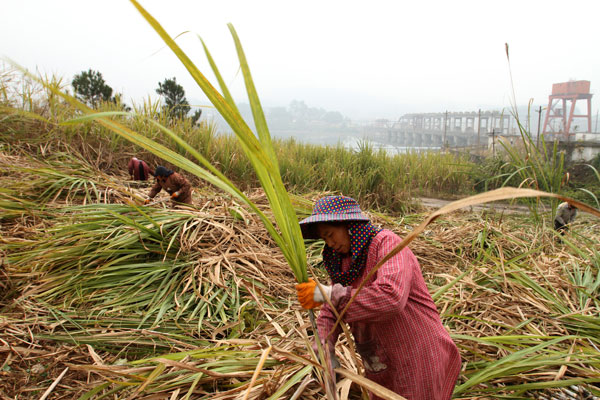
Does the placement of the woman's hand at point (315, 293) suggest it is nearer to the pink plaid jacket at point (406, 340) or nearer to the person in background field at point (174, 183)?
the pink plaid jacket at point (406, 340)

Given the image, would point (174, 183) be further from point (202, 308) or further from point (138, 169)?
point (202, 308)

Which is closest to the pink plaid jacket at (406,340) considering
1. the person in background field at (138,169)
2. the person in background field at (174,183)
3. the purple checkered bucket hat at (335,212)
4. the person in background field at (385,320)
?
the person in background field at (385,320)

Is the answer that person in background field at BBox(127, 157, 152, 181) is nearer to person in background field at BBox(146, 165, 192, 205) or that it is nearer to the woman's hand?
person in background field at BBox(146, 165, 192, 205)

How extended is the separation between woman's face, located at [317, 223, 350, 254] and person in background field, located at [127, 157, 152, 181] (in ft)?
11.7

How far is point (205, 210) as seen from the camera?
3125 millimetres

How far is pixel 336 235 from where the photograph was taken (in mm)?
1050

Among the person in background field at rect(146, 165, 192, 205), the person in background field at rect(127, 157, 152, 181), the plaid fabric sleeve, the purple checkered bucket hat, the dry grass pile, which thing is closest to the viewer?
the plaid fabric sleeve

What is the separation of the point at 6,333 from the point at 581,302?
2962mm

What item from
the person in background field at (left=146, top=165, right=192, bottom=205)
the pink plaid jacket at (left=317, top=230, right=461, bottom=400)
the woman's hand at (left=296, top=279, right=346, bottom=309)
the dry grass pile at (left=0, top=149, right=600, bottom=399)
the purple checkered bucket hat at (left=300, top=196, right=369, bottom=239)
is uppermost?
the purple checkered bucket hat at (left=300, top=196, right=369, bottom=239)

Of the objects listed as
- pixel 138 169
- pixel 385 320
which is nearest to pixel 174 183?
pixel 138 169

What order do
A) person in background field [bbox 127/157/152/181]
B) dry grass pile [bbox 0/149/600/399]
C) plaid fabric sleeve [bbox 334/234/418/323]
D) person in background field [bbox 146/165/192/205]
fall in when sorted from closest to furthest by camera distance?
plaid fabric sleeve [bbox 334/234/418/323]
dry grass pile [bbox 0/149/600/399]
person in background field [bbox 146/165/192/205]
person in background field [bbox 127/157/152/181]

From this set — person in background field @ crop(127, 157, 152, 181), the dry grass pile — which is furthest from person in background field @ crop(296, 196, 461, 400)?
person in background field @ crop(127, 157, 152, 181)

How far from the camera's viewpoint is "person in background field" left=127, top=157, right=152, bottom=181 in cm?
403

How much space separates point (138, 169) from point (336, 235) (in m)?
3.68
